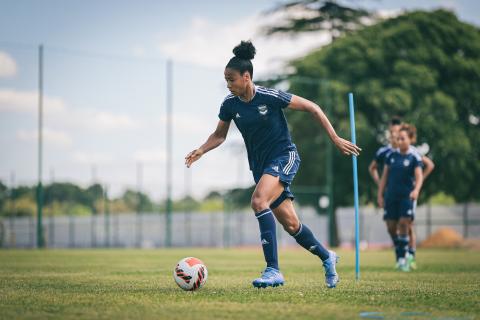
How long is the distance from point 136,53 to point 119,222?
8804 mm

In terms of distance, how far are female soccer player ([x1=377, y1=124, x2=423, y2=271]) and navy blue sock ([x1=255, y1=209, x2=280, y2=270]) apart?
5.56 metres

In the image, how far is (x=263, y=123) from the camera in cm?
770

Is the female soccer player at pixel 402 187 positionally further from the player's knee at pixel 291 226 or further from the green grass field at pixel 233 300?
the player's knee at pixel 291 226

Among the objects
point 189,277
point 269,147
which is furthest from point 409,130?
point 189,277

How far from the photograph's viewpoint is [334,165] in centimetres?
3378

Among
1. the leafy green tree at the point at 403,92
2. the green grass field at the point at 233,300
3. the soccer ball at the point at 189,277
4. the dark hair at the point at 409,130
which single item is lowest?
the green grass field at the point at 233,300

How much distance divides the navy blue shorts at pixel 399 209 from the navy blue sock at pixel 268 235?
5.73 m

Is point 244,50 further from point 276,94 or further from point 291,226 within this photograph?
point 291,226

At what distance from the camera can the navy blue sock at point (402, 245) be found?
496 inches

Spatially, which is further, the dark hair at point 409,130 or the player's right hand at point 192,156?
the dark hair at point 409,130

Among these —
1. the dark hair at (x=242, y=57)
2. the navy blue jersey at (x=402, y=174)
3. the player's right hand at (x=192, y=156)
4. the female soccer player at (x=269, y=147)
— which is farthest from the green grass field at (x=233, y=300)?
the navy blue jersey at (x=402, y=174)

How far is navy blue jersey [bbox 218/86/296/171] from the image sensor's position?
25.2 feet

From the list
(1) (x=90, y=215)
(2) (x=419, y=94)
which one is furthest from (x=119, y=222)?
(2) (x=419, y=94)

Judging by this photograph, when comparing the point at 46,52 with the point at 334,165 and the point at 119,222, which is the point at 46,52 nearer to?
the point at 119,222
